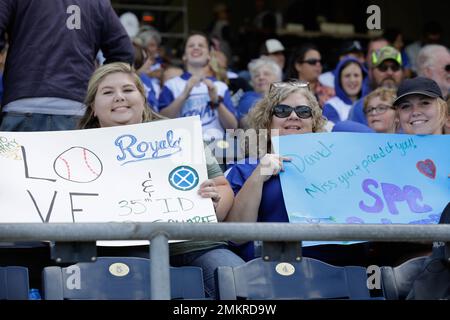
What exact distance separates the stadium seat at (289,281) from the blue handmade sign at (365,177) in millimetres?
472

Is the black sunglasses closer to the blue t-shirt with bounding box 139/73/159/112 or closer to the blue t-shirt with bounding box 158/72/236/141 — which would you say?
the blue t-shirt with bounding box 158/72/236/141

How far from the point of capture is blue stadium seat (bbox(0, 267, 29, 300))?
14.3 feet

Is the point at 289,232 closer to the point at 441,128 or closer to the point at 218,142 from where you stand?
the point at 441,128

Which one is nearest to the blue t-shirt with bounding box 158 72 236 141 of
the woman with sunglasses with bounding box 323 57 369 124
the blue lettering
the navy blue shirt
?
the woman with sunglasses with bounding box 323 57 369 124

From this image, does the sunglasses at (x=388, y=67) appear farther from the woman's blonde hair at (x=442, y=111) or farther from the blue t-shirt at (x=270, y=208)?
the blue t-shirt at (x=270, y=208)

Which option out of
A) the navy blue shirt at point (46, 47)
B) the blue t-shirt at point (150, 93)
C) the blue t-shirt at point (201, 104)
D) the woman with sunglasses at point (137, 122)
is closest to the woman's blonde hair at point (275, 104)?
the woman with sunglasses at point (137, 122)

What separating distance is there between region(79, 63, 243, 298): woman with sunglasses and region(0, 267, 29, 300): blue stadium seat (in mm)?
700

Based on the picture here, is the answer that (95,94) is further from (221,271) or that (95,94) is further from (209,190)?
(221,271)

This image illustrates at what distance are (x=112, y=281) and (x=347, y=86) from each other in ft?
15.9

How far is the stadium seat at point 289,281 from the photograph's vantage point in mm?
4477

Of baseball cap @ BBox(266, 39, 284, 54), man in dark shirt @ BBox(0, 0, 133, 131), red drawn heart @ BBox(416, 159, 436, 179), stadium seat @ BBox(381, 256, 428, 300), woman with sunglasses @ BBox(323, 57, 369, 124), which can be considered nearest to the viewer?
stadium seat @ BBox(381, 256, 428, 300)

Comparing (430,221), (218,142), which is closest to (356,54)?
(218,142)

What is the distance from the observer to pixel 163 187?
4.95 metres
